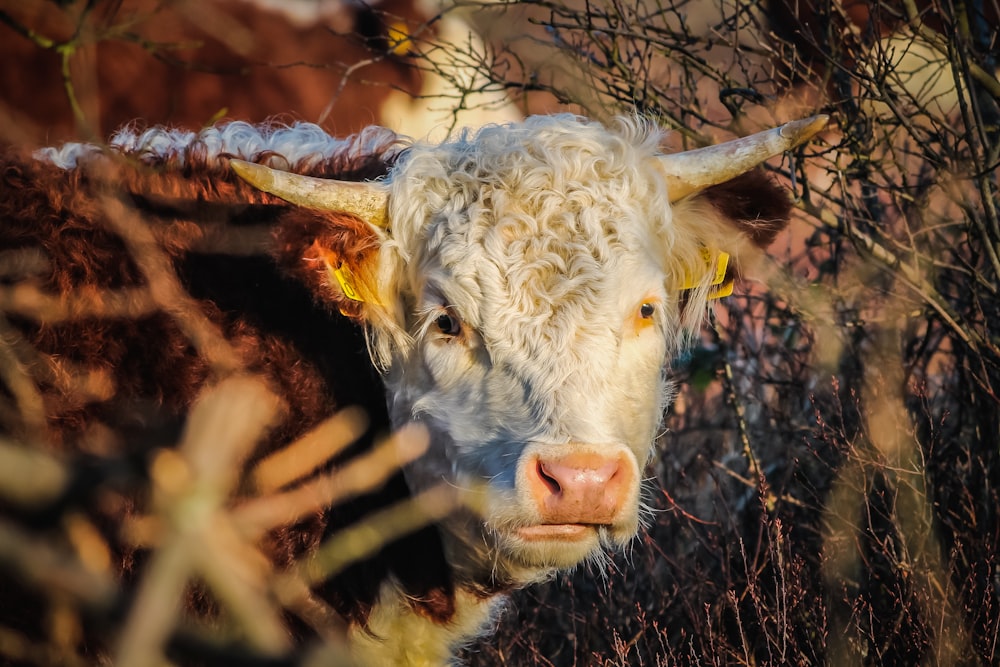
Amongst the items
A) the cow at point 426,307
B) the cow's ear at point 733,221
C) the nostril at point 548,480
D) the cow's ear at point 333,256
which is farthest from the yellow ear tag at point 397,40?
the nostril at point 548,480

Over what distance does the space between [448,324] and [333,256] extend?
38 centimetres

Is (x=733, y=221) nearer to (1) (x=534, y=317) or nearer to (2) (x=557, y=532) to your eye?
(1) (x=534, y=317)

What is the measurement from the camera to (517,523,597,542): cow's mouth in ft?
7.97

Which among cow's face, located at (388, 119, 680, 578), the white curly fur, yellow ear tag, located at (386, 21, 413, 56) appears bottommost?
cow's face, located at (388, 119, 680, 578)

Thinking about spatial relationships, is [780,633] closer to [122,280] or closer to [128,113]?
[122,280]

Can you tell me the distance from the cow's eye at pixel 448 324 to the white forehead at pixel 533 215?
7cm

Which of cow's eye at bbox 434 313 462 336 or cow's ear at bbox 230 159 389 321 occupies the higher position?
cow's ear at bbox 230 159 389 321

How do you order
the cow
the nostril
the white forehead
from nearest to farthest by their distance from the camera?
the nostril → the cow → the white forehead

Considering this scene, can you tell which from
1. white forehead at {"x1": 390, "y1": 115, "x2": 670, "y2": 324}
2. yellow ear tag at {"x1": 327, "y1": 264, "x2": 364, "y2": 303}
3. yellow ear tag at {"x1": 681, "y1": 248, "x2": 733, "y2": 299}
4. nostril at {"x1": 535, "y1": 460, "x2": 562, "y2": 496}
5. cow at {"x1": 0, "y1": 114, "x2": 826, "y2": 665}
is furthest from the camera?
yellow ear tag at {"x1": 681, "y1": 248, "x2": 733, "y2": 299}

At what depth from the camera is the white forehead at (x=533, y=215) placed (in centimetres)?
271

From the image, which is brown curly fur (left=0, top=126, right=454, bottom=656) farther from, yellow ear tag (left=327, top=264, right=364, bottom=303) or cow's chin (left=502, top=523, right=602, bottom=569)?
cow's chin (left=502, top=523, right=602, bottom=569)

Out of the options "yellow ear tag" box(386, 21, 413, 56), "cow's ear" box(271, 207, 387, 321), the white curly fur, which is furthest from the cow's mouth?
"yellow ear tag" box(386, 21, 413, 56)

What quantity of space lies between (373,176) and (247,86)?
5207mm


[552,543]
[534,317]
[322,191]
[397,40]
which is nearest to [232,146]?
[322,191]
